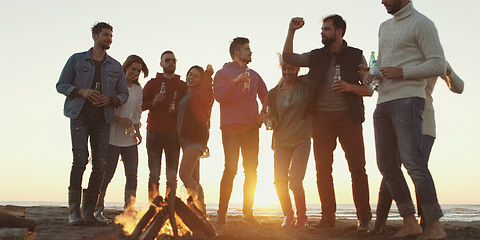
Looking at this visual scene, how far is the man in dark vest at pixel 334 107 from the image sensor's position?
5344 mm

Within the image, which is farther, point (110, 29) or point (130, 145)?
point (130, 145)

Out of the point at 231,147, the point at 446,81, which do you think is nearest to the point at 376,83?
the point at 446,81

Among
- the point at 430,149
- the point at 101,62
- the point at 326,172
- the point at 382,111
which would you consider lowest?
the point at 326,172

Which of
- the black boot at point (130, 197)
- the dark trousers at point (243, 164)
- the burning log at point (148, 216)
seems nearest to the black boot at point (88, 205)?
the black boot at point (130, 197)

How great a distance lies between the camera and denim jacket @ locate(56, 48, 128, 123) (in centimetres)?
586

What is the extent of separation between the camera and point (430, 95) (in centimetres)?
482

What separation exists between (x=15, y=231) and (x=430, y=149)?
4068 millimetres

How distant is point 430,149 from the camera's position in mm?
4637

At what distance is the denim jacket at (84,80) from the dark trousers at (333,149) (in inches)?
110

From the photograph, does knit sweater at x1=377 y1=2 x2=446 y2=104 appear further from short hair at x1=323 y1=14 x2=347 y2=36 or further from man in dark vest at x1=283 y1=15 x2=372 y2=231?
short hair at x1=323 y1=14 x2=347 y2=36

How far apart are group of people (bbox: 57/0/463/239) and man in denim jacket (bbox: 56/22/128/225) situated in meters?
0.01

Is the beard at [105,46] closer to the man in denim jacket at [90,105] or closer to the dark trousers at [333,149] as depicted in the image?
the man in denim jacket at [90,105]

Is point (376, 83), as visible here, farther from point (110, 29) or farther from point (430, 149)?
Answer: point (110, 29)

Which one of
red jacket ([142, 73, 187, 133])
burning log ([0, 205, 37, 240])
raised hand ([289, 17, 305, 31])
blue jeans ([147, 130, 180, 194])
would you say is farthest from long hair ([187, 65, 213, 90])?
burning log ([0, 205, 37, 240])
